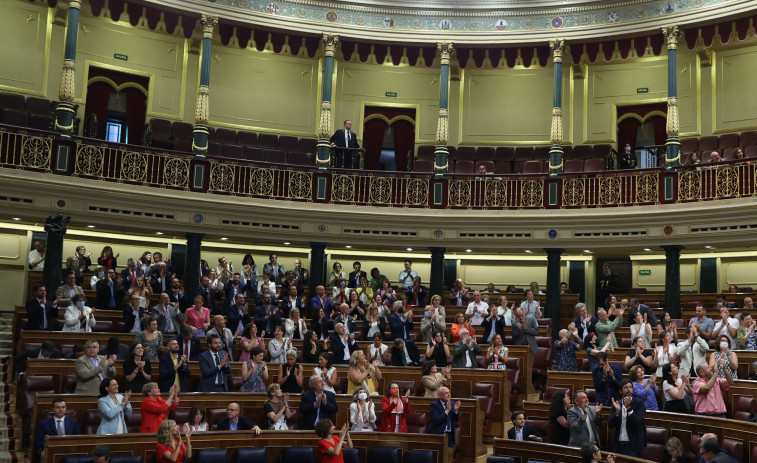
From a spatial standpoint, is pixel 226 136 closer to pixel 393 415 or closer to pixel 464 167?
pixel 464 167

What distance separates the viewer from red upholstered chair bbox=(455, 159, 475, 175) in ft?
63.3

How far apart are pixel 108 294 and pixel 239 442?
5.50 meters

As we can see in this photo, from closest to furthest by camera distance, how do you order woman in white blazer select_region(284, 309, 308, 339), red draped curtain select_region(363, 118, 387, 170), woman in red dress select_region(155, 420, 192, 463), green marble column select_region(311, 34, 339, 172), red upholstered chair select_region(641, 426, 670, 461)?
woman in red dress select_region(155, 420, 192, 463) < red upholstered chair select_region(641, 426, 670, 461) < woman in white blazer select_region(284, 309, 308, 339) < green marble column select_region(311, 34, 339, 172) < red draped curtain select_region(363, 118, 387, 170)

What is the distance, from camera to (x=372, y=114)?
20766 mm

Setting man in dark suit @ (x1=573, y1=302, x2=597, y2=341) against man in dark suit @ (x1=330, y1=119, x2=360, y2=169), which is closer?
man in dark suit @ (x1=573, y1=302, x2=597, y2=341)

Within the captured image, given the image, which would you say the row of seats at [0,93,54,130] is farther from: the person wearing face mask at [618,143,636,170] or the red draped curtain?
the person wearing face mask at [618,143,636,170]

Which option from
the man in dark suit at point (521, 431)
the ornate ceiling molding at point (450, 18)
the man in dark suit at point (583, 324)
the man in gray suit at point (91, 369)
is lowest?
the man in dark suit at point (521, 431)

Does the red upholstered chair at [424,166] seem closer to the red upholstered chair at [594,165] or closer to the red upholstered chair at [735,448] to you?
the red upholstered chair at [594,165]

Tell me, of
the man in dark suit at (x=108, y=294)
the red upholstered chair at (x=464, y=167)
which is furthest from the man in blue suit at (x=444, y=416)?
the red upholstered chair at (x=464, y=167)

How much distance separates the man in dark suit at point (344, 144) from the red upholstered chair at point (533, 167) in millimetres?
3669

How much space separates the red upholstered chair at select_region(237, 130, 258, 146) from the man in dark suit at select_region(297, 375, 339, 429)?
1075 centimetres

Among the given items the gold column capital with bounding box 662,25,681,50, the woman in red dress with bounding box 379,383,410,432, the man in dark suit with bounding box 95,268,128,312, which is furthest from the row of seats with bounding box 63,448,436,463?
the gold column capital with bounding box 662,25,681,50

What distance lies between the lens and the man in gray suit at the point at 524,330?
1307cm

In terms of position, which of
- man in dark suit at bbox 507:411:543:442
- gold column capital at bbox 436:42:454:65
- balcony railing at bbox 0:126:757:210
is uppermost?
gold column capital at bbox 436:42:454:65
